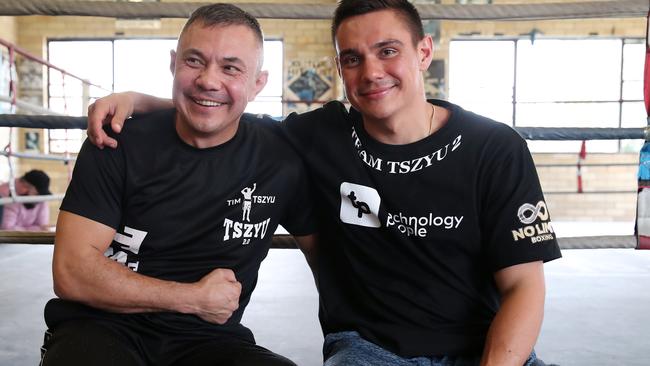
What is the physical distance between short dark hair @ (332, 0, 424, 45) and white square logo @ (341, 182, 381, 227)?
31 cm

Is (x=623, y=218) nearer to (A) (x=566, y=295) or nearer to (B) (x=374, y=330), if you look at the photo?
(A) (x=566, y=295)

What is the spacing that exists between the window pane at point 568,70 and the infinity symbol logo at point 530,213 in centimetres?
742

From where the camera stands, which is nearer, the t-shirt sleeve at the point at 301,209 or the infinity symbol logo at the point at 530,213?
the infinity symbol logo at the point at 530,213

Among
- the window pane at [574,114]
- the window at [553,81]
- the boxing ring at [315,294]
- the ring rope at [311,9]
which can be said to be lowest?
the boxing ring at [315,294]

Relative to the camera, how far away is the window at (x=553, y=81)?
7.93 metres

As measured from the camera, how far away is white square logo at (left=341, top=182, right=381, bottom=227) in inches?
44.4

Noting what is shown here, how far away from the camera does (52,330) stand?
110cm

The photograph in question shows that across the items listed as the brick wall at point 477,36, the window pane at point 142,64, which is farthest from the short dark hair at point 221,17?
the window pane at point 142,64

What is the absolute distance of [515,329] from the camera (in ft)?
3.28

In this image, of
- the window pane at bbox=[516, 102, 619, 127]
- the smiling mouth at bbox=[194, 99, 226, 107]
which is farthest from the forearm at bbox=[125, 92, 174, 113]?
the window pane at bbox=[516, 102, 619, 127]

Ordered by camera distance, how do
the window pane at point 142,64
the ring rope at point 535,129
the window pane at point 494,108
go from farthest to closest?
1. the window pane at point 142,64
2. the window pane at point 494,108
3. the ring rope at point 535,129

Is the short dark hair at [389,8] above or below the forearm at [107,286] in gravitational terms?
above

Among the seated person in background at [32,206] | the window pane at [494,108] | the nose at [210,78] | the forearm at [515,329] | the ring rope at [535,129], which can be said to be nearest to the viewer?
the forearm at [515,329]

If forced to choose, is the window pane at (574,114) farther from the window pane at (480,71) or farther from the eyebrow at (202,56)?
the eyebrow at (202,56)
